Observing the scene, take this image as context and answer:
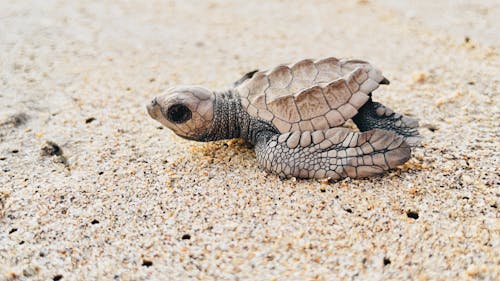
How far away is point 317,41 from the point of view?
3.75 m

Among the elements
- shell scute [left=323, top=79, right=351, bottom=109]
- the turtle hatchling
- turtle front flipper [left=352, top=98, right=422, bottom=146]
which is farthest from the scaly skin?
turtle front flipper [left=352, top=98, right=422, bottom=146]

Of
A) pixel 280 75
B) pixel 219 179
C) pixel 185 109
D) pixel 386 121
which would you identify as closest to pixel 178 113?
pixel 185 109

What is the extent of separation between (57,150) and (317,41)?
225cm

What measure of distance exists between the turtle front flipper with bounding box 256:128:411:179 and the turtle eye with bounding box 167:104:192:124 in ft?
1.19

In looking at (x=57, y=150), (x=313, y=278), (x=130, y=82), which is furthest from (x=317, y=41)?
(x=313, y=278)

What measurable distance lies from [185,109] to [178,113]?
35 mm

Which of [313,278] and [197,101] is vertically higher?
[197,101]

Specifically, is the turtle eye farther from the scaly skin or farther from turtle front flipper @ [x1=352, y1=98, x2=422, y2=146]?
turtle front flipper @ [x1=352, y1=98, x2=422, y2=146]

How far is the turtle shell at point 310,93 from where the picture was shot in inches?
77.0

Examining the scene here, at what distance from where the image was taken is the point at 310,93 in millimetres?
1941

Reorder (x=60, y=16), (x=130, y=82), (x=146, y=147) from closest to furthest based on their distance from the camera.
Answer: (x=146, y=147) → (x=130, y=82) → (x=60, y=16)

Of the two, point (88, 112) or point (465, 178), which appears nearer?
point (465, 178)

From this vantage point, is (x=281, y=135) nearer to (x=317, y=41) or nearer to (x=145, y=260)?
(x=145, y=260)

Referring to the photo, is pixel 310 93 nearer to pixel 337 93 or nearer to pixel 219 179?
pixel 337 93
